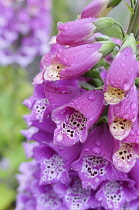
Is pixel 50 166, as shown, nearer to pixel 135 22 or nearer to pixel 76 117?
pixel 76 117

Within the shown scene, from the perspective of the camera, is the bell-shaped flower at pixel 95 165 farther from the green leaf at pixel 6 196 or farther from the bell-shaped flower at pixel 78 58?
the green leaf at pixel 6 196

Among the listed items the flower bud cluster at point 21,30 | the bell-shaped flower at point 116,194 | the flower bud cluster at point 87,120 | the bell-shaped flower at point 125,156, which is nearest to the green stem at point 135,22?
the flower bud cluster at point 87,120

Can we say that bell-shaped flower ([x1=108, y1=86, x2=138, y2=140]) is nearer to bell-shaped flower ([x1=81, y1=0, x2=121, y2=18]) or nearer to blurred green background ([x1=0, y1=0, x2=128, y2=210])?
bell-shaped flower ([x1=81, y1=0, x2=121, y2=18])

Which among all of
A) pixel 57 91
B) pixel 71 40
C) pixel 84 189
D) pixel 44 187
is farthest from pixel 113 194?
pixel 71 40

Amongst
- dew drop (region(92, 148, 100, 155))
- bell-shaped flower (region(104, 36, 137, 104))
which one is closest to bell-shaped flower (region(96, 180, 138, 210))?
dew drop (region(92, 148, 100, 155))

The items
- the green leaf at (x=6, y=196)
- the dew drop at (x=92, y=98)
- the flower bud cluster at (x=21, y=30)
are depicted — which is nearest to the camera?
the dew drop at (x=92, y=98)

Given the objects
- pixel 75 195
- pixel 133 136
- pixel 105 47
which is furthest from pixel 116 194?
pixel 105 47

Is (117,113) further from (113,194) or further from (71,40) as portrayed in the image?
(113,194)
